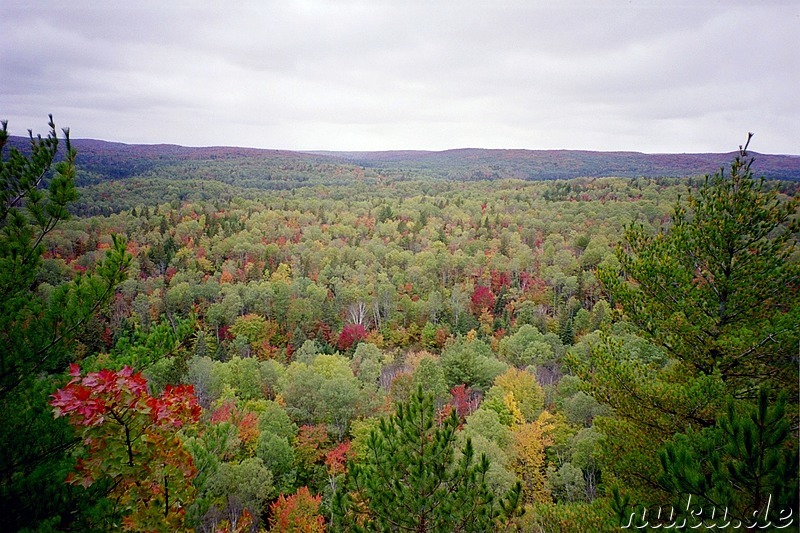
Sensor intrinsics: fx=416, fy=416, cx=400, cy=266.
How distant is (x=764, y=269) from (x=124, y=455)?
9.15 m

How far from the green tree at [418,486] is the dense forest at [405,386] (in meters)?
0.03

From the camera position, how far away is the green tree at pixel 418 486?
209 inches

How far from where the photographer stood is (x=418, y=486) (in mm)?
5453

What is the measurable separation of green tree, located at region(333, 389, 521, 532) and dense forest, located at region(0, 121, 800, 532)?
29mm

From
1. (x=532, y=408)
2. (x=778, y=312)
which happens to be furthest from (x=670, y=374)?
(x=532, y=408)

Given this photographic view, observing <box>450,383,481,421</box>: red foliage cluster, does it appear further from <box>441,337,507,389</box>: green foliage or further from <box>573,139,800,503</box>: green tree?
<box>573,139,800,503</box>: green tree

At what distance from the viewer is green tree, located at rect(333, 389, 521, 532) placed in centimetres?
530

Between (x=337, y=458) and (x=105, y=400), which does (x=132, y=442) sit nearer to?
(x=105, y=400)

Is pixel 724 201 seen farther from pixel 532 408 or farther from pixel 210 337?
pixel 210 337

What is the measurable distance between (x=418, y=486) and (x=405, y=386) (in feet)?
62.9

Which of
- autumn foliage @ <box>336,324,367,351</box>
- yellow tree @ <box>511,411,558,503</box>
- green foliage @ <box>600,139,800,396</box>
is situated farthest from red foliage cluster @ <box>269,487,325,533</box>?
autumn foliage @ <box>336,324,367,351</box>

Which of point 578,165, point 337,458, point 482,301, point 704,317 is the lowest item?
point 337,458

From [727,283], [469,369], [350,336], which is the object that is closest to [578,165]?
[350,336]

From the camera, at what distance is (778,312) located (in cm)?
655
